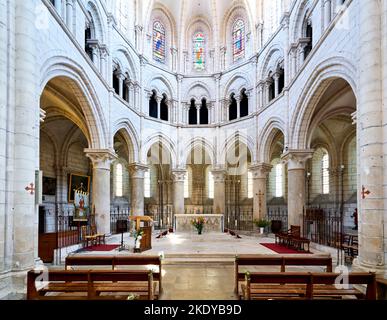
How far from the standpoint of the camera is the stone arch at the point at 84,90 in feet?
33.9

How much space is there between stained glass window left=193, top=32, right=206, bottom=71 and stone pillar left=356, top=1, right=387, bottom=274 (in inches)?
731

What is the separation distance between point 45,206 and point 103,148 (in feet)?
22.1

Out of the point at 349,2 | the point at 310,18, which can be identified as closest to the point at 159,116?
the point at 310,18

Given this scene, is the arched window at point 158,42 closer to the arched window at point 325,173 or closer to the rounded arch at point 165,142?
the rounded arch at point 165,142

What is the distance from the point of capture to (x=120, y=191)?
87.6 feet

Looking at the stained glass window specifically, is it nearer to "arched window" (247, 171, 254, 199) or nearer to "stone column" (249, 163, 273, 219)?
"arched window" (247, 171, 254, 199)

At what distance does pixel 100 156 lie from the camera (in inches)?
617

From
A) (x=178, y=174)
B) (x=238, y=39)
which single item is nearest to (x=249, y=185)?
A: (x=178, y=174)

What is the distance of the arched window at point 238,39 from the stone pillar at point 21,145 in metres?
18.0

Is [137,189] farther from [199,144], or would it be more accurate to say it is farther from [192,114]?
[192,114]

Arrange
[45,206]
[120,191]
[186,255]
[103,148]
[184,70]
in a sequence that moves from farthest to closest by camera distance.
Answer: [120,191], [184,70], [45,206], [103,148], [186,255]

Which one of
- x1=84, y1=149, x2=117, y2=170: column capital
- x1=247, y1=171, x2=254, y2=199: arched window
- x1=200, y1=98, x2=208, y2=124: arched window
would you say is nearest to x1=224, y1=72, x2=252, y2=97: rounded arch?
x1=200, y1=98, x2=208, y2=124: arched window

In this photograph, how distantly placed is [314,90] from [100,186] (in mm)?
10472
